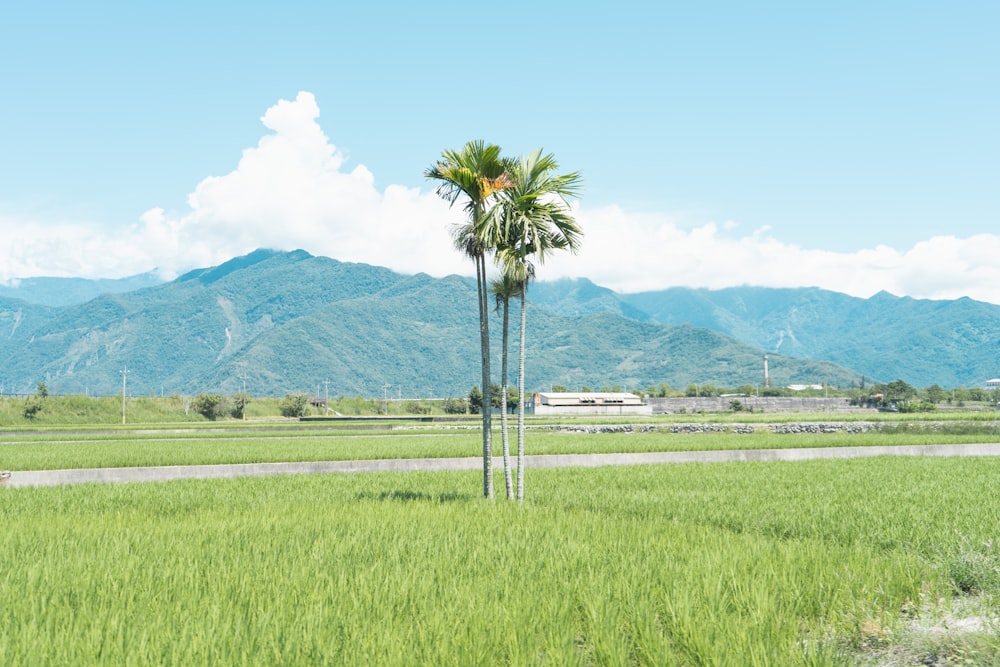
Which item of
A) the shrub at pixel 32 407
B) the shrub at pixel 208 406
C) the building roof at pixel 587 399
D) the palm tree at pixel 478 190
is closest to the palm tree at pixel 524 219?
the palm tree at pixel 478 190

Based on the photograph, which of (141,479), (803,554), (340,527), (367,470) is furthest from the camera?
(367,470)

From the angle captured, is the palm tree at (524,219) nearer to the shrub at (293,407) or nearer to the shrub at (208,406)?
the shrub at (208,406)

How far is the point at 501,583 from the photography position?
7059 mm

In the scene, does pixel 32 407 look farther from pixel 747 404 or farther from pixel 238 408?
pixel 747 404

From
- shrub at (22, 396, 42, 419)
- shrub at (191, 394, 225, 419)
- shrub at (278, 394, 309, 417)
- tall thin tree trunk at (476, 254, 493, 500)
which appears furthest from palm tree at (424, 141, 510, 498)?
shrub at (278, 394, 309, 417)

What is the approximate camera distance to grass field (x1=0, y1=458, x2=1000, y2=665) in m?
5.15

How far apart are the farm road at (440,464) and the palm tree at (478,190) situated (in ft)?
32.0

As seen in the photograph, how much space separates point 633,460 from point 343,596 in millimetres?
21639

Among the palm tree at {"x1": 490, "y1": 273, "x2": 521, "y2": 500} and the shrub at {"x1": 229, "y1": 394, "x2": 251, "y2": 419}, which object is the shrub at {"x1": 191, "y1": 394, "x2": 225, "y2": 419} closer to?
the shrub at {"x1": 229, "y1": 394, "x2": 251, "y2": 419}

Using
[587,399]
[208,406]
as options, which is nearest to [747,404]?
[587,399]

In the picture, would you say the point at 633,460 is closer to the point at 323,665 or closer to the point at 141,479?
the point at 141,479

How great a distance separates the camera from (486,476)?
15211mm

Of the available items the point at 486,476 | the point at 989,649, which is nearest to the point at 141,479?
the point at 486,476

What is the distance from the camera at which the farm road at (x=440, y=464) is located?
20734 millimetres
